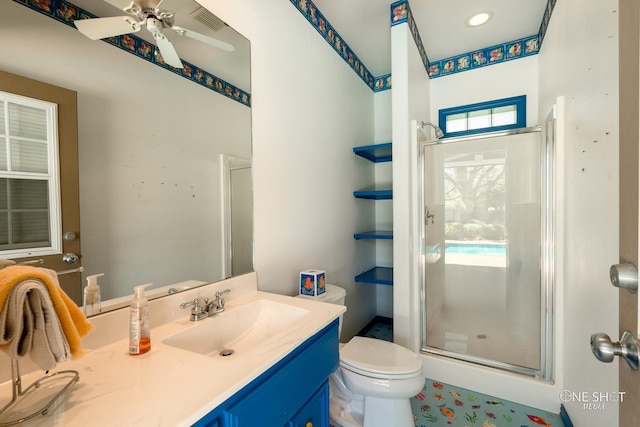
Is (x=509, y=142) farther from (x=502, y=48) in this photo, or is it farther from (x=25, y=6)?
(x=25, y=6)

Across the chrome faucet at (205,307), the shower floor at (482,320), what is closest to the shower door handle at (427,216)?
the shower floor at (482,320)

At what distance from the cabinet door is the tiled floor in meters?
0.83

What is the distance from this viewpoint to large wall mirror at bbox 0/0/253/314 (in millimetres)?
848

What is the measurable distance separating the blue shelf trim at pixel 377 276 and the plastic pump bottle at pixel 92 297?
1.89 meters

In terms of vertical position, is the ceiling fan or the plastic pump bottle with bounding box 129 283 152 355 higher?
the ceiling fan

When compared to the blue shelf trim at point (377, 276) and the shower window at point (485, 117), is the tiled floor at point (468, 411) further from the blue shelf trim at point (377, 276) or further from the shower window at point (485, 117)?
the shower window at point (485, 117)

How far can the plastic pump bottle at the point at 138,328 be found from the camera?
2.66ft

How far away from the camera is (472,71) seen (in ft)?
8.77

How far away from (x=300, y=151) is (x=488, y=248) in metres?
1.64

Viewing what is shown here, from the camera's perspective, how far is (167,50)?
1106 mm

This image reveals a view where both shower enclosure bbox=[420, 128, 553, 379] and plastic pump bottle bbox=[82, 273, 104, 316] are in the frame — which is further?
shower enclosure bbox=[420, 128, 553, 379]

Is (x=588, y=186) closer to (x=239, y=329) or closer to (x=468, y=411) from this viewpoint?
(x=468, y=411)

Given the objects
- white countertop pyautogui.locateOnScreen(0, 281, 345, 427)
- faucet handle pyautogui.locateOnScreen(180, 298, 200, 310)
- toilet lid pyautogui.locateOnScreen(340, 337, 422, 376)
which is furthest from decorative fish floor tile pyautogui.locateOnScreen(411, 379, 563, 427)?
faucet handle pyautogui.locateOnScreen(180, 298, 200, 310)

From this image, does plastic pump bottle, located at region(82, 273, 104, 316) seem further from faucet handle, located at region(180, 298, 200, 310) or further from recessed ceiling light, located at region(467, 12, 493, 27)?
recessed ceiling light, located at region(467, 12, 493, 27)
